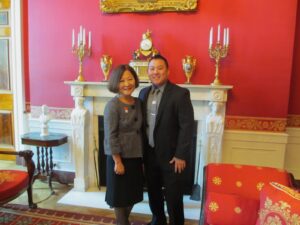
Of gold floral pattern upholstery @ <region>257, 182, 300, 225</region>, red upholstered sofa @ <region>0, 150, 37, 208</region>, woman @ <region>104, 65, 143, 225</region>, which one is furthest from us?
red upholstered sofa @ <region>0, 150, 37, 208</region>

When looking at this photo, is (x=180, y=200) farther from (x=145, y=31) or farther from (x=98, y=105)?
(x=145, y=31)

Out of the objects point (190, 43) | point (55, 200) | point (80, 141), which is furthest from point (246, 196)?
point (55, 200)

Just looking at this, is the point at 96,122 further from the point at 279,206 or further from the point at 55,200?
the point at 279,206

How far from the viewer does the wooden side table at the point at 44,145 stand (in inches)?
110

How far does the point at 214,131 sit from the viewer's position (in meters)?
2.68

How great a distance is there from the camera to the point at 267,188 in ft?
4.51

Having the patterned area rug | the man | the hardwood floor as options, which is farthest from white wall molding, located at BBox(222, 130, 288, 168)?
the patterned area rug

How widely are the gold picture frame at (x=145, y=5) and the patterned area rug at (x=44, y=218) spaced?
6.86 ft

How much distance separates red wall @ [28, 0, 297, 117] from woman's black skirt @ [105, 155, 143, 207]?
48.4 inches

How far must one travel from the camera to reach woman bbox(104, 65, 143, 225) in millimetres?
1844

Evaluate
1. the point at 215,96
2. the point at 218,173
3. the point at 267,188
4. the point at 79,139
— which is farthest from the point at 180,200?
the point at 79,139

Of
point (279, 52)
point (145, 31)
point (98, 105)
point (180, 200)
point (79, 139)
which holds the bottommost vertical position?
point (180, 200)

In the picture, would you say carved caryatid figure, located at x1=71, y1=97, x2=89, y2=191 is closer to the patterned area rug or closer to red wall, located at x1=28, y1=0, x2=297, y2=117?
red wall, located at x1=28, y1=0, x2=297, y2=117

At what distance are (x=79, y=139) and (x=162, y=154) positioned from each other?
4.28 feet
